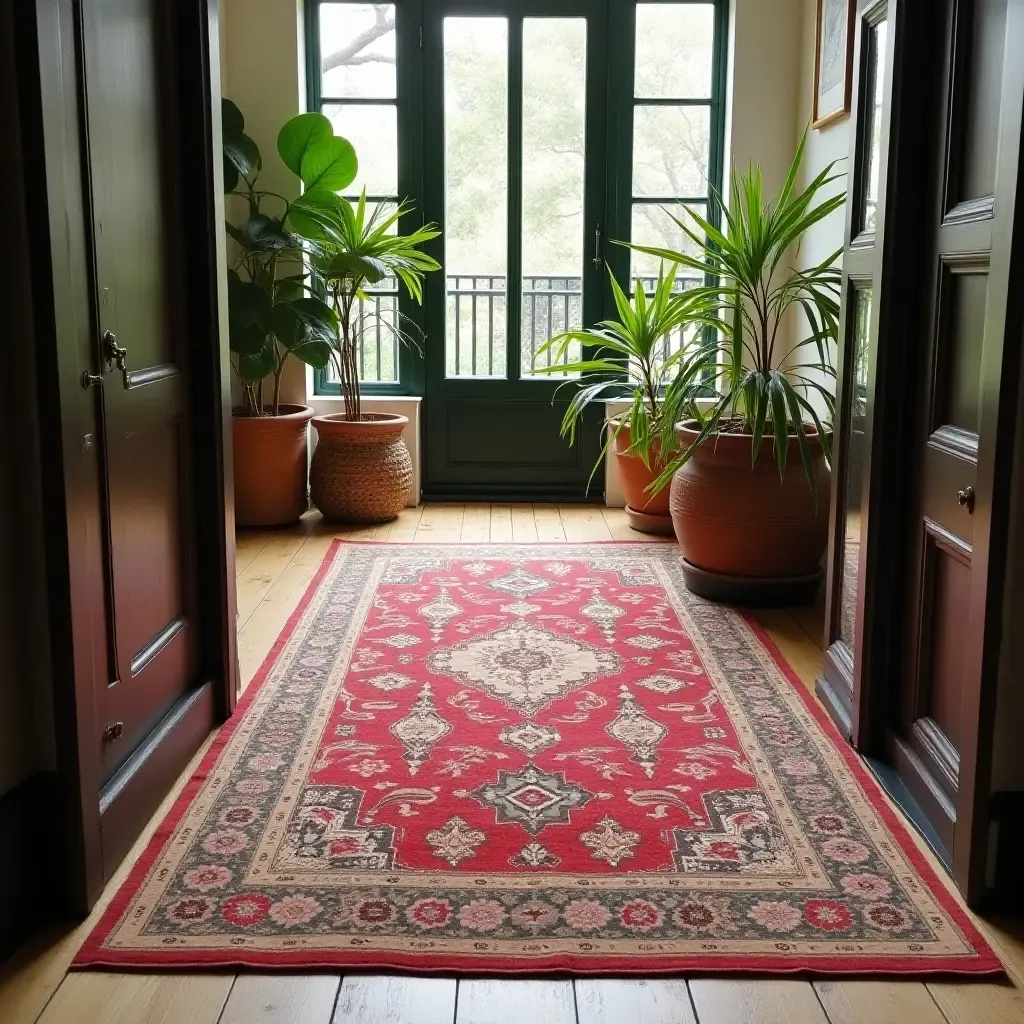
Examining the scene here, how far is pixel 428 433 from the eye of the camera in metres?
5.62

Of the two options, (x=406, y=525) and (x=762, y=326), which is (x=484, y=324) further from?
(x=762, y=326)

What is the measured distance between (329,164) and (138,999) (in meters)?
3.85

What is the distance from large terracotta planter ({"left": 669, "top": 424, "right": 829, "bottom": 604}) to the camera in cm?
374

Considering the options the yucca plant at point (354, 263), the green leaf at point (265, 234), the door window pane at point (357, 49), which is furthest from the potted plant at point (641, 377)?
the door window pane at point (357, 49)

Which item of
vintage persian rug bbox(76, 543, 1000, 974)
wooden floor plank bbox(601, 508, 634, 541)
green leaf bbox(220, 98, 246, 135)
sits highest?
green leaf bbox(220, 98, 246, 135)

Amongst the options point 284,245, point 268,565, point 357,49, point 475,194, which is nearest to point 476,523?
point 268,565

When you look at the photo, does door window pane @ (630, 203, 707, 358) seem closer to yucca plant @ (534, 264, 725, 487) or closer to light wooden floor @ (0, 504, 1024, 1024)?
yucca plant @ (534, 264, 725, 487)

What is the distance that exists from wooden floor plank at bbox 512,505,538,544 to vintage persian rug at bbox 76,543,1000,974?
125cm

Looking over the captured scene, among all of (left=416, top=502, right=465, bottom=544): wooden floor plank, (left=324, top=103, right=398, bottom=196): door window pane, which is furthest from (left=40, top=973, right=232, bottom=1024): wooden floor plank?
(left=324, top=103, right=398, bottom=196): door window pane

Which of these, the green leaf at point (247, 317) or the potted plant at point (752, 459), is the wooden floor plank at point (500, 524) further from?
the green leaf at point (247, 317)

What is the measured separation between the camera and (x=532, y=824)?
232cm

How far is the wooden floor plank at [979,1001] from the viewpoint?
1717 mm

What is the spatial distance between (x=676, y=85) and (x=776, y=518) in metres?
2.52

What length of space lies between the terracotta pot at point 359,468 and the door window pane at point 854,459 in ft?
8.10
